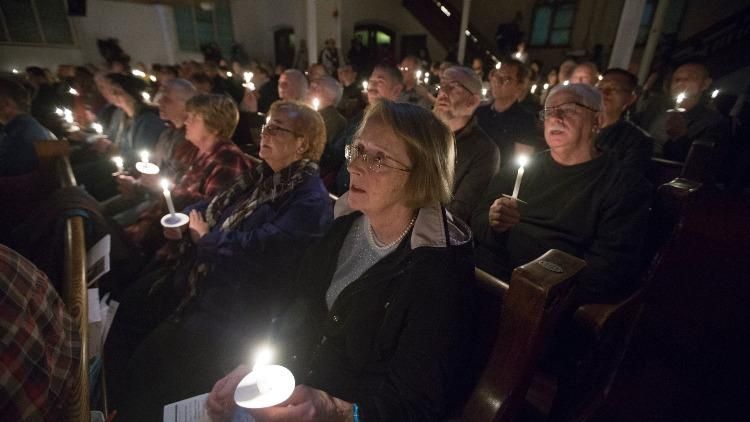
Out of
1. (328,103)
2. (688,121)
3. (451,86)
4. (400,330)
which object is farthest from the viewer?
(328,103)

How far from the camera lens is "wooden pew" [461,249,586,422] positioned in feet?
2.89

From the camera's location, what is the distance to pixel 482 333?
3.93 ft

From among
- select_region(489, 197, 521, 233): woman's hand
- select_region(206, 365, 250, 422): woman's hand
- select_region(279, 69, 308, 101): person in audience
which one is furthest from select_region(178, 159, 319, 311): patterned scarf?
select_region(279, 69, 308, 101): person in audience

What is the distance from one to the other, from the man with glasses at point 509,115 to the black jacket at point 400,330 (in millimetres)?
2694

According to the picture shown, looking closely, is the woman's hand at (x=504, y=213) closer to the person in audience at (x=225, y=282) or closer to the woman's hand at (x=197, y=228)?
the person in audience at (x=225, y=282)

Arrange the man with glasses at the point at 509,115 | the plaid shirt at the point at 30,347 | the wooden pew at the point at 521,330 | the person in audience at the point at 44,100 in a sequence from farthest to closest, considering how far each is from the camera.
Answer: the person in audience at the point at 44,100 → the man with glasses at the point at 509,115 → the wooden pew at the point at 521,330 → the plaid shirt at the point at 30,347

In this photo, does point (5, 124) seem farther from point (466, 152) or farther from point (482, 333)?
point (482, 333)

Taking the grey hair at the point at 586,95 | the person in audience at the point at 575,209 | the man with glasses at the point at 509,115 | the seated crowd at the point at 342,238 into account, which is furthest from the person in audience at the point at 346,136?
the grey hair at the point at 586,95

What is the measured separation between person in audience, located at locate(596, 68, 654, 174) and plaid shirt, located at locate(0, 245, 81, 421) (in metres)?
3.38

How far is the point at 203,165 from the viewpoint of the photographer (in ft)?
9.29

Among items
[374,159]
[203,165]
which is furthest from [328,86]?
A: [374,159]

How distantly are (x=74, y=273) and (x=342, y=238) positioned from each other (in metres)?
1.04

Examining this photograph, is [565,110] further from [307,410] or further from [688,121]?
[688,121]

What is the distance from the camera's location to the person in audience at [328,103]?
4199 millimetres
